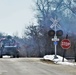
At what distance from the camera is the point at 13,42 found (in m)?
43.2

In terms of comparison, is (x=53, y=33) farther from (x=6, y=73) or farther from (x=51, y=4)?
(x=51, y=4)

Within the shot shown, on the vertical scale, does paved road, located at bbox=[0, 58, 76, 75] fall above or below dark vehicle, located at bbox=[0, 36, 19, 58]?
below

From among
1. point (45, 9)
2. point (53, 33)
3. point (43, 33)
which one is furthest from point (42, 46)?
point (53, 33)

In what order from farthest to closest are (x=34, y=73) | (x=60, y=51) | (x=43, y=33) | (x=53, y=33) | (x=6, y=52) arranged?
(x=43, y=33) < (x=60, y=51) < (x=6, y=52) < (x=53, y=33) < (x=34, y=73)

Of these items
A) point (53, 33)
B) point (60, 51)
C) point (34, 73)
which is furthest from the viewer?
A: point (60, 51)

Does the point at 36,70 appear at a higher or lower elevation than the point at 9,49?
lower

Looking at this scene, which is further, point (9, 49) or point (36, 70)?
point (9, 49)

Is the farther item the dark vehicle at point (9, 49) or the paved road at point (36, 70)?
the dark vehicle at point (9, 49)

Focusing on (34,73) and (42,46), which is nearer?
(34,73)

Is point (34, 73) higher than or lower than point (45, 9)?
lower

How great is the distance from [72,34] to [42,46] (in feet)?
21.5

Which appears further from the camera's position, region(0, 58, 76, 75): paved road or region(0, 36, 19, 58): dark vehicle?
region(0, 36, 19, 58): dark vehicle

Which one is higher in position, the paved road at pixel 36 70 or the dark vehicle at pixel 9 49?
the dark vehicle at pixel 9 49

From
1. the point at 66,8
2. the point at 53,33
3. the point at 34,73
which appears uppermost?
the point at 66,8
